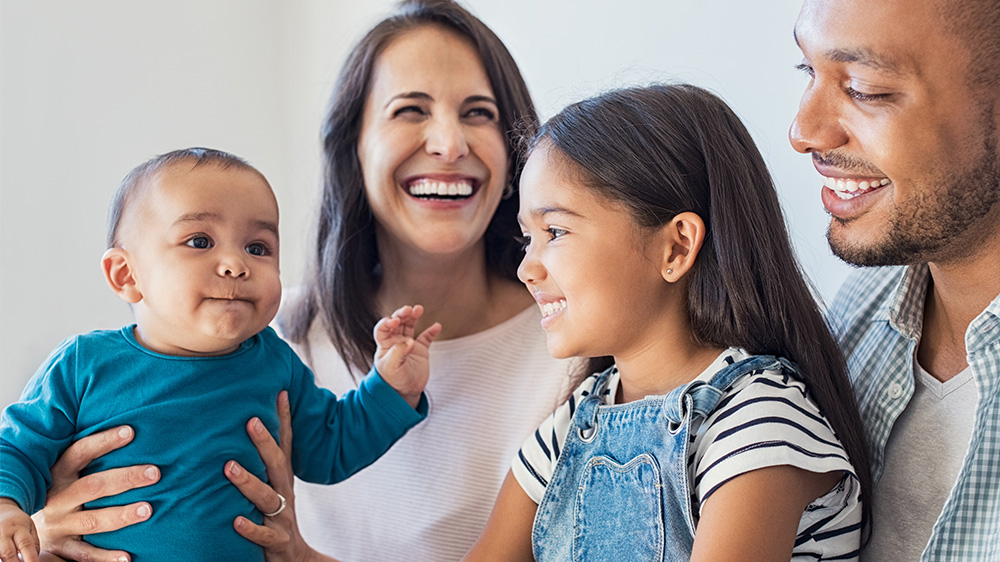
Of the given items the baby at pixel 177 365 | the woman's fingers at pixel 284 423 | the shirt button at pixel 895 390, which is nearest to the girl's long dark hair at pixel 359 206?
the woman's fingers at pixel 284 423

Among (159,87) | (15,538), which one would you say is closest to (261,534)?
(15,538)

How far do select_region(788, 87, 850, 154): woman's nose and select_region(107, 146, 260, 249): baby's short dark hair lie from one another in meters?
0.89

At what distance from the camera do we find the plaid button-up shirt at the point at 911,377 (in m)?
1.26

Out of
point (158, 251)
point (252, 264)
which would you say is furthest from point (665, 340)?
point (158, 251)

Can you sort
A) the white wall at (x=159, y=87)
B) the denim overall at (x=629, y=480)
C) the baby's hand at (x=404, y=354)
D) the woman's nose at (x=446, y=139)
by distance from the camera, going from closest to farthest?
1. the denim overall at (x=629, y=480)
2. the baby's hand at (x=404, y=354)
3. the woman's nose at (x=446, y=139)
4. the white wall at (x=159, y=87)

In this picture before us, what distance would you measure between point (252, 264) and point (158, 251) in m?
0.14

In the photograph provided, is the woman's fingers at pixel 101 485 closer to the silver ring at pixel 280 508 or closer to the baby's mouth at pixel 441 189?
the silver ring at pixel 280 508

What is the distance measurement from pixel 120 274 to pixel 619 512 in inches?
34.2

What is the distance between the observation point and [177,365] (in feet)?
4.79

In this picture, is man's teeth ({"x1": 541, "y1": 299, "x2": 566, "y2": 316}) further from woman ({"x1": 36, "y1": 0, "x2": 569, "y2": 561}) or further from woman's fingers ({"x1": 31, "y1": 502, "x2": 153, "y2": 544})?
woman's fingers ({"x1": 31, "y1": 502, "x2": 153, "y2": 544})

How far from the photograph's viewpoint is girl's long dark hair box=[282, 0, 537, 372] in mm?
2023

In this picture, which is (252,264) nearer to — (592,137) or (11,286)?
(592,137)

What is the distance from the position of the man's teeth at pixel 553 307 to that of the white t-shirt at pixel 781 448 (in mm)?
245

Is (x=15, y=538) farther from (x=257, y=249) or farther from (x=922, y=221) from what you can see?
(x=922, y=221)
